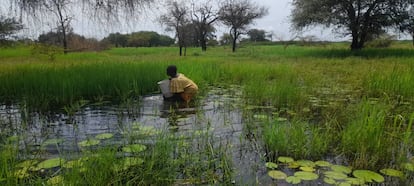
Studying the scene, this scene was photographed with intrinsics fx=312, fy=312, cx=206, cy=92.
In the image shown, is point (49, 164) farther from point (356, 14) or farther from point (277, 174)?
point (356, 14)

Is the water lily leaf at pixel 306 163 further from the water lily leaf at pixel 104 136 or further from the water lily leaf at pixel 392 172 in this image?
the water lily leaf at pixel 104 136

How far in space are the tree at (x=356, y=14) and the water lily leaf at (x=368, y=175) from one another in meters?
18.6

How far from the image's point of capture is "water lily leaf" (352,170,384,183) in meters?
2.95

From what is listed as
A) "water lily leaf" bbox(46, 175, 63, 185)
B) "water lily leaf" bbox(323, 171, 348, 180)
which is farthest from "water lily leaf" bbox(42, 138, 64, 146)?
"water lily leaf" bbox(323, 171, 348, 180)

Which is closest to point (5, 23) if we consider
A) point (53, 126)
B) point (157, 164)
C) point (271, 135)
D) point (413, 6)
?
point (53, 126)

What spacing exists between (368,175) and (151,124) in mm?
3289

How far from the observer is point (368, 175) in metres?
3.03

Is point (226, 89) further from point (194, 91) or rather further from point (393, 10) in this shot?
point (393, 10)

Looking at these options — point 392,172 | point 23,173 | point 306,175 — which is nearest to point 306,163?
point 306,175

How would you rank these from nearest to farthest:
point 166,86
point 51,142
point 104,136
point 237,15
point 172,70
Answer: point 51,142 → point 104,136 → point 172,70 → point 166,86 → point 237,15

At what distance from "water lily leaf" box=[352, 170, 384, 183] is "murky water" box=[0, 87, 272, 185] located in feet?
2.87

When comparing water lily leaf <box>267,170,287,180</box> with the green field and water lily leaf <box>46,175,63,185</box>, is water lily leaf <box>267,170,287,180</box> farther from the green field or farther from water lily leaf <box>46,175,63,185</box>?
water lily leaf <box>46,175,63,185</box>

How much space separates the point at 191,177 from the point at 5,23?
6.45 metres

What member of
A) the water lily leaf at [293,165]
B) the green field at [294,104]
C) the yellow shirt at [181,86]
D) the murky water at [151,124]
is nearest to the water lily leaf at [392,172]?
the green field at [294,104]
